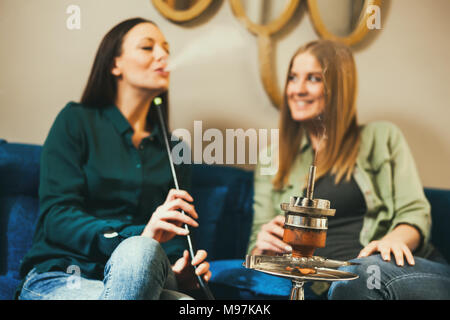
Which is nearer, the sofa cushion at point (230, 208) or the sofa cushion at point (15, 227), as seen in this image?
the sofa cushion at point (15, 227)

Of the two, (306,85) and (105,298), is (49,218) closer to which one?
(105,298)

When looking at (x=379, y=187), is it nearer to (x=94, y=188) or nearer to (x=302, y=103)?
(x=302, y=103)

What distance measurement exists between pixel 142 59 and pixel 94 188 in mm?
422

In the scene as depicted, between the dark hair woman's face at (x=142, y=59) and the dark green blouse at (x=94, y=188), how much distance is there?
0.11m

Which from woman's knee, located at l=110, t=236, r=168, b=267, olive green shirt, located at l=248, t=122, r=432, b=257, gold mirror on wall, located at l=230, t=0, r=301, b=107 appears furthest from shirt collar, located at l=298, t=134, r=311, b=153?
woman's knee, located at l=110, t=236, r=168, b=267

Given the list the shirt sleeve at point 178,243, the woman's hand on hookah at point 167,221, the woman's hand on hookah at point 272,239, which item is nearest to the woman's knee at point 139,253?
the woman's hand on hookah at point 167,221

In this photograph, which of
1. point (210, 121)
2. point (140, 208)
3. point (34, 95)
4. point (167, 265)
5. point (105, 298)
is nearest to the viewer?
point (105, 298)

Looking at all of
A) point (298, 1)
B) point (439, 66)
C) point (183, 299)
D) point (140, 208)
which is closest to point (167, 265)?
point (183, 299)

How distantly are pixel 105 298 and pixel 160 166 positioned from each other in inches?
21.1

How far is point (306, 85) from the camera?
5.13 feet

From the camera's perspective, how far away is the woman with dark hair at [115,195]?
1030 mm

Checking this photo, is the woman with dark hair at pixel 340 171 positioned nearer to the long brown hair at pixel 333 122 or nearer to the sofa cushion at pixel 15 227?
the long brown hair at pixel 333 122

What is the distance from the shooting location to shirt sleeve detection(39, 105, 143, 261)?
116 cm
